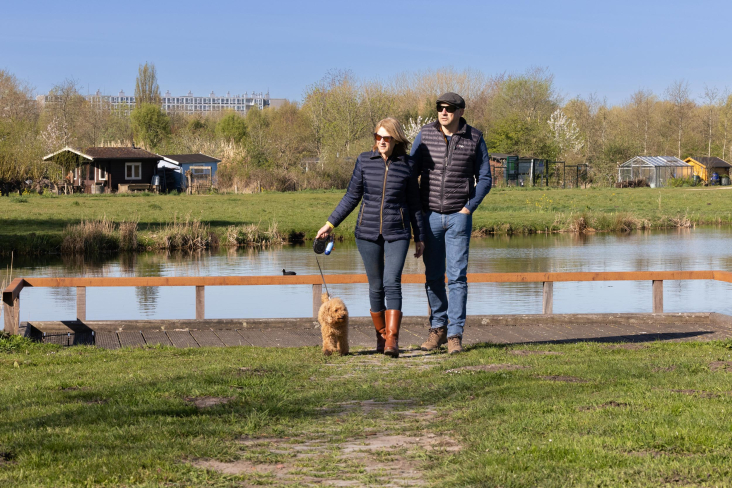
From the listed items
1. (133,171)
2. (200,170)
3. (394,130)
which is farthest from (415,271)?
(200,170)

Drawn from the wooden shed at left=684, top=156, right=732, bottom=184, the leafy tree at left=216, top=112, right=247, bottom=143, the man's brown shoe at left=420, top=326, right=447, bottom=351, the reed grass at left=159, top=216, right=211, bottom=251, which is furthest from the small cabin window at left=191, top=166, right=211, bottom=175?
the man's brown shoe at left=420, top=326, right=447, bottom=351

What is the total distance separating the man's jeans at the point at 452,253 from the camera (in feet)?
25.2

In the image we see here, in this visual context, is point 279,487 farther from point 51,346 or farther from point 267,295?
point 267,295

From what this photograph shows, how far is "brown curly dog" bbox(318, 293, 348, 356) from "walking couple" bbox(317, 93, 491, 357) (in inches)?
13.5

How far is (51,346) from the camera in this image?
8.82 metres

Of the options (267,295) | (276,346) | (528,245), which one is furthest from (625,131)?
(276,346)

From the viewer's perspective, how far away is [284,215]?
38.2m

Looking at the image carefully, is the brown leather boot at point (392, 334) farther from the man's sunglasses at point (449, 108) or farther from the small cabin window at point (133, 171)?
the small cabin window at point (133, 171)

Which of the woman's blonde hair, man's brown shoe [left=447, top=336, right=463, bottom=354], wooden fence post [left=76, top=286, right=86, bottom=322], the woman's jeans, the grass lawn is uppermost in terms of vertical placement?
the woman's blonde hair

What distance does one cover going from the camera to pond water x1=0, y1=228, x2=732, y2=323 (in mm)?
16156

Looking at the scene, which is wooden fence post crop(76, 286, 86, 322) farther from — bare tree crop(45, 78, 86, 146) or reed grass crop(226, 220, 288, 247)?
bare tree crop(45, 78, 86, 146)

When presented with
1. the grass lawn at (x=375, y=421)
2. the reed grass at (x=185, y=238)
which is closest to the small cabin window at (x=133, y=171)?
the reed grass at (x=185, y=238)

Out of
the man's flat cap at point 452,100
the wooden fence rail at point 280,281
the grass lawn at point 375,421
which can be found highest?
the man's flat cap at point 452,100

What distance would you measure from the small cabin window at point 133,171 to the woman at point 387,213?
58425 mm
